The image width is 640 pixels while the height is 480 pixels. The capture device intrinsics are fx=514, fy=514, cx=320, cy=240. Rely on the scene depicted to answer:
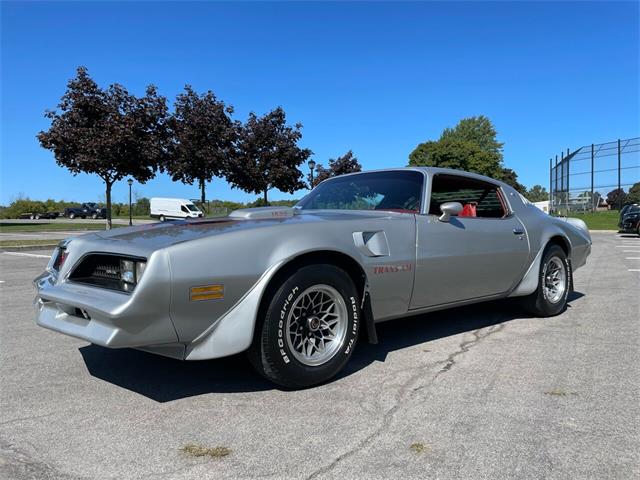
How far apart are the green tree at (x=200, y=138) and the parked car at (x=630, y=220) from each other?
1862 cm

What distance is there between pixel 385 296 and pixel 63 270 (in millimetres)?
2110

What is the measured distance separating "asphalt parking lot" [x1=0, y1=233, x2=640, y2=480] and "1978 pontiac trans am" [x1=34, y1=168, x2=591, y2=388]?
35 cm

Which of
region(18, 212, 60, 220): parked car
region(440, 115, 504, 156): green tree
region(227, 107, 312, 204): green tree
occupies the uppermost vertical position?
region(440, 115, 504, 156): green tree

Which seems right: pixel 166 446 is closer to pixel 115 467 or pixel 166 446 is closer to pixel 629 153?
pixel 115 467

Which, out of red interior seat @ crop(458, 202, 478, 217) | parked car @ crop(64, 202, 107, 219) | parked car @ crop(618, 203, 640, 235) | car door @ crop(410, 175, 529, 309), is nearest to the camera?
car door @ crop(410, 175, 529, 309)

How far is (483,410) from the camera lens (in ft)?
9.39

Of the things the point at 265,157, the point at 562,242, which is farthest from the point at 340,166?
the point at 562,242

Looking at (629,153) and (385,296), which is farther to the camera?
(629,153)

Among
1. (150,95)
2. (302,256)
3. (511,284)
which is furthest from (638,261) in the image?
(150,95)

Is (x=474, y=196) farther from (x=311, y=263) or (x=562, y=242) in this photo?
(x=311, y=263)

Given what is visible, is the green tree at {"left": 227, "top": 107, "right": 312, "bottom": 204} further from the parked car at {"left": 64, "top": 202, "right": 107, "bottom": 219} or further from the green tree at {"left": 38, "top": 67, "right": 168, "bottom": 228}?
the parked car at {"left": 64, "top": 202, "right": 107, "bottom": 219}

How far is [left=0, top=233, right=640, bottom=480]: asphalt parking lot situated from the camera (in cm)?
226

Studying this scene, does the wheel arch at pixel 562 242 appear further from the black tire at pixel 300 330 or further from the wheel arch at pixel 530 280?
the black tire at pixel 300 330

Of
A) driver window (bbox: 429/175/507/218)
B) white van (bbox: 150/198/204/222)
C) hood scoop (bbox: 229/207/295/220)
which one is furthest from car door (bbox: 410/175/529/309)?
white van (bbox: 150/198/204/222)
